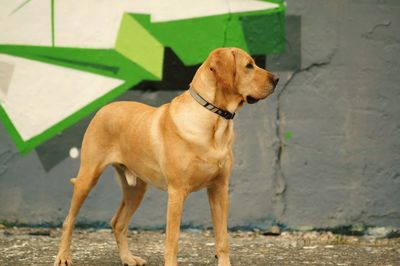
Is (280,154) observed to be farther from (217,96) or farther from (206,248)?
(217,96)

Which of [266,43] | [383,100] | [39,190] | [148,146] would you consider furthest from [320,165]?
[39,190]

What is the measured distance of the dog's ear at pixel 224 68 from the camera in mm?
4188

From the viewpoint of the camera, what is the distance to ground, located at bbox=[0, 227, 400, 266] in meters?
5.23

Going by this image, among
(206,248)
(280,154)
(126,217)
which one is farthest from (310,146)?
(126,217)

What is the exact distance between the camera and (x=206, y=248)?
5.73 meters

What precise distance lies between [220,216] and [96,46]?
2.37m

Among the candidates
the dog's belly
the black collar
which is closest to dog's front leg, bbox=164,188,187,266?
the dog's belly

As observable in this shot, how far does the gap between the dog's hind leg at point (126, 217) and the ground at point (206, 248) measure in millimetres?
187

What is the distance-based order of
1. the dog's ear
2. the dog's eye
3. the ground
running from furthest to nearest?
the ground, the dog's eye, the dog's ear

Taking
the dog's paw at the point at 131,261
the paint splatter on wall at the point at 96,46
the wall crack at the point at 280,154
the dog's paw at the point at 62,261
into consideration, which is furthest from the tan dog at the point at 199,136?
the wall crack at the point at 280,154

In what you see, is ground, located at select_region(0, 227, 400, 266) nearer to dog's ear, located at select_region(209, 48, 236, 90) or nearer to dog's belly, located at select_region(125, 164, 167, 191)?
dog's belly, located at select_region(125, 164, 167, 191)

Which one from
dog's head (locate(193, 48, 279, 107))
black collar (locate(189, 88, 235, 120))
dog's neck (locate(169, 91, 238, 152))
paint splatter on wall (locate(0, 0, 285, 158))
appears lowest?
dog's neck (locate(169, 91, 238, 152))

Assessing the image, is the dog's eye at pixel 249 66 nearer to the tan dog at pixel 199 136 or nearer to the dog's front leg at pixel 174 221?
the tan dog at pixel 199 136

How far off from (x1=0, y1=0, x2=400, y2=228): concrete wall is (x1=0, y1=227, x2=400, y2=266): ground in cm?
14
